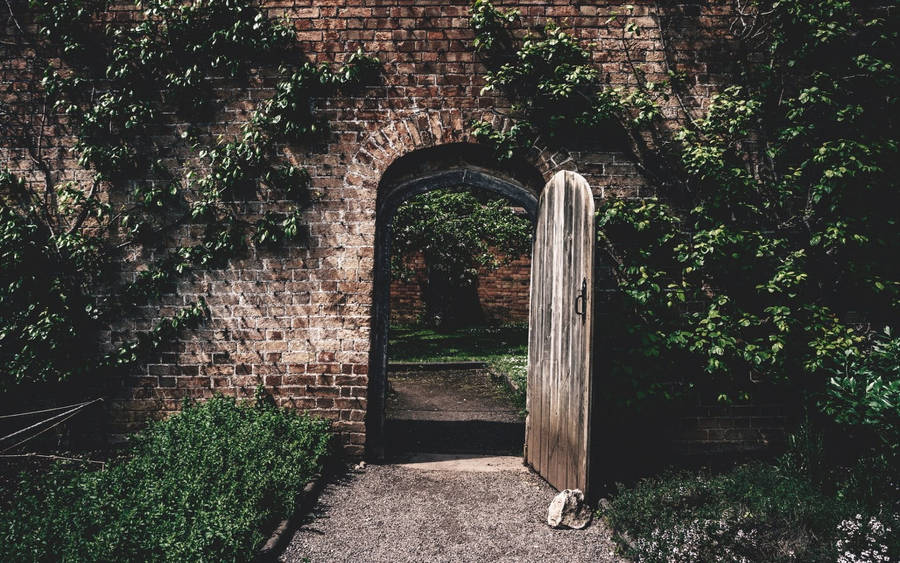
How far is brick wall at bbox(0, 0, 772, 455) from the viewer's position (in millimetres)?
4801

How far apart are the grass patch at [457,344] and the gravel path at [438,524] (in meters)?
5.50

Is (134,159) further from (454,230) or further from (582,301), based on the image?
(454,230)

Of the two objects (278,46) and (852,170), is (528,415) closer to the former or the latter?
(852,170)

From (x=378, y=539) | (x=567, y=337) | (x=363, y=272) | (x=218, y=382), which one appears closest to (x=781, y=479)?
(x=567, y=337)

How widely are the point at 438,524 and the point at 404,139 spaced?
3.08 m

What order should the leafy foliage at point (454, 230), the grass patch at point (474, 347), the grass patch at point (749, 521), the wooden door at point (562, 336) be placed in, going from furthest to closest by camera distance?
the leafy foliage at point (454, 230) < the grass patch at point (474, 347) < the wooden door at point (562, 336) < the grass patch at point (749, 521)

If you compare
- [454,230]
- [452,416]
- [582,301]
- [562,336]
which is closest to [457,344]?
[454,230]

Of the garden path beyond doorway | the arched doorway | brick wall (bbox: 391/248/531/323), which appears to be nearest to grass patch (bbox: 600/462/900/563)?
the arched doorway

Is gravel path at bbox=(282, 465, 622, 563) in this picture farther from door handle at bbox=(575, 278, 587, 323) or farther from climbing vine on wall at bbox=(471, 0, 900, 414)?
door handle at bbox=(575, 278, 587, 323)

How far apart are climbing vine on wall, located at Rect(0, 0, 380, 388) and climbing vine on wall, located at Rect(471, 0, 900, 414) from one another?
181cm

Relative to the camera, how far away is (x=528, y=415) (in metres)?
4.97

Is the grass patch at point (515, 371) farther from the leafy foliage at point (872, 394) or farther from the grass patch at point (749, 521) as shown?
the leafy foliage at point (872, 394)

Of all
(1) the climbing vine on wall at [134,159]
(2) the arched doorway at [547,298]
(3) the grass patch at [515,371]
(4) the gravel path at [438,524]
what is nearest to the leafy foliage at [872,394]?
(2) the arched doorway at [547,298]

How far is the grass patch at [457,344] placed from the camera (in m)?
11.3
